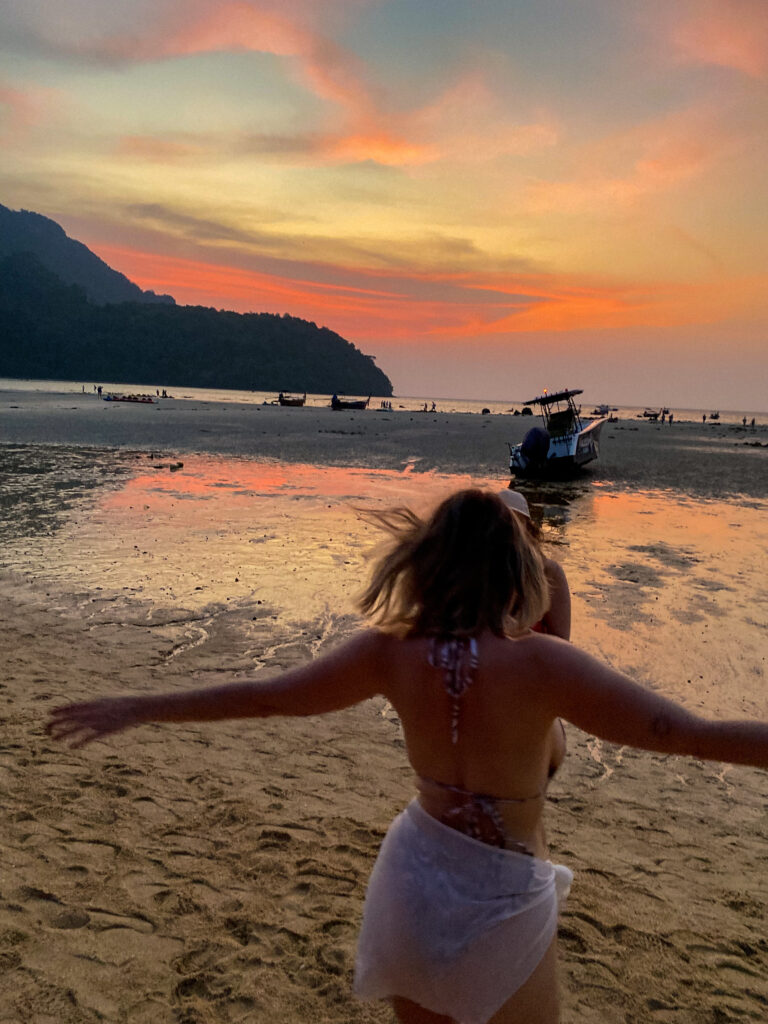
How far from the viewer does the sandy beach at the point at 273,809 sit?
11.0 ft

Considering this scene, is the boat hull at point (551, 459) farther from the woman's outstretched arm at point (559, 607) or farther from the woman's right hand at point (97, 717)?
the woman's right hand at point (97, 717)

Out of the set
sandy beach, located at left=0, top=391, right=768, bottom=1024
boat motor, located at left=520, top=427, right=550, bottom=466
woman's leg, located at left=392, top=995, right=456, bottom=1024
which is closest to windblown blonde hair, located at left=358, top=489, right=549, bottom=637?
sandy beach, located at left=0, top=391, right=768, bottom=1024

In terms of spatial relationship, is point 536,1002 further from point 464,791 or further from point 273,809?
point 273,809

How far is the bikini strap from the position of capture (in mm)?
1520

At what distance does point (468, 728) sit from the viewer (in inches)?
61.4

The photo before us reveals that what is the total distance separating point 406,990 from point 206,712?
2.76ft

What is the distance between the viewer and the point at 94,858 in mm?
4098

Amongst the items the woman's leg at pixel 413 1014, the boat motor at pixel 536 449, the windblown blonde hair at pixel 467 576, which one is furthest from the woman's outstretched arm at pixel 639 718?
the boat motor at pixel 536 449

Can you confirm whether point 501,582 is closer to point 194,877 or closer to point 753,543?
point 194,877

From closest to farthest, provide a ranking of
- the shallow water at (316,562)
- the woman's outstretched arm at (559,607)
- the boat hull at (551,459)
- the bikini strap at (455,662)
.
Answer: the bikini strap at (455,662) → the woman's outstretched arm at (559,607) → the shallow water at (316,562) → the boat hull at (551,459)

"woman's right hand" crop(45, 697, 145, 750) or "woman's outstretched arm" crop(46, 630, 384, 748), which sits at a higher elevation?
"woman's outstretched arm" crop(46, 630, 384, 748)

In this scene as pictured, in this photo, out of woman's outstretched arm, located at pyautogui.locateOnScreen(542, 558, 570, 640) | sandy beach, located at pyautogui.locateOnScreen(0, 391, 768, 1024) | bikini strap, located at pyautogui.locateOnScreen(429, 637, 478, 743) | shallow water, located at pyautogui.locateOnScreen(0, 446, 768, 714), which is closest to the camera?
bikini strap, located at pyautogui.locateOnScreen(429, 637, 478, 743)

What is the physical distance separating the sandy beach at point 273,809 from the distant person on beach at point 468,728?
21cm

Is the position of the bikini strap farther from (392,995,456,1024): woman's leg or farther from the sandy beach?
(392,995,456,1024): woman's leg
